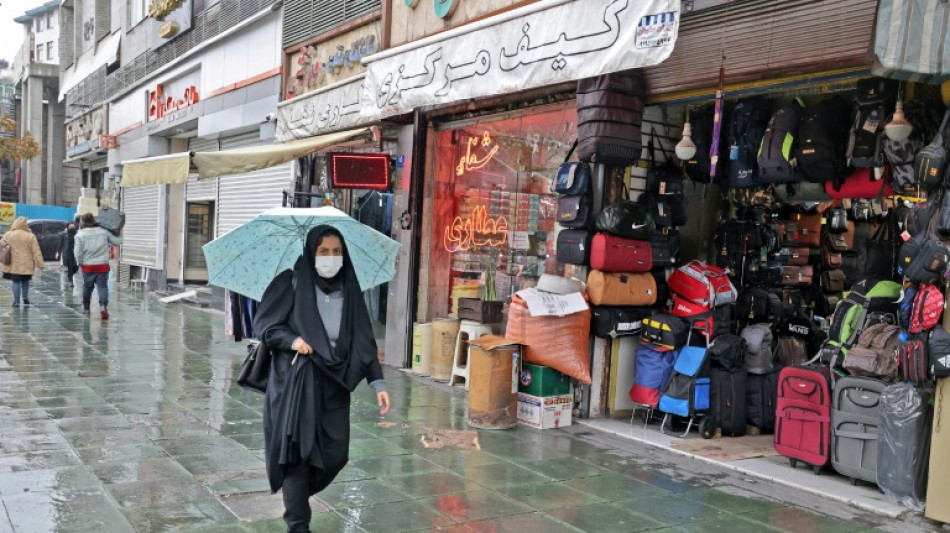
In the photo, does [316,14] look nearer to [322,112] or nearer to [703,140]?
[322,112]

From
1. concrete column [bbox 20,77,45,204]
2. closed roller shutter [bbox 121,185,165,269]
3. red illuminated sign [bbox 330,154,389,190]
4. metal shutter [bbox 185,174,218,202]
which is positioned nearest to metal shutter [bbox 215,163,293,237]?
metal shutter [bbox 185,174,218,202]

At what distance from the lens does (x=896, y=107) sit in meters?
5.64

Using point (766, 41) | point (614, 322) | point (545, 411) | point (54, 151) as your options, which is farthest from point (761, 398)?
point (54, 151)

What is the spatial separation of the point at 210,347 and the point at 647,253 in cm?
665

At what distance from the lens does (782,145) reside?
679 centimetres

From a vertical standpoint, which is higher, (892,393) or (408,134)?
(408,134)

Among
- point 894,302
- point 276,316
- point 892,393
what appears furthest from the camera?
point 894,302

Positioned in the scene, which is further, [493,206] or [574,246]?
[493,206]

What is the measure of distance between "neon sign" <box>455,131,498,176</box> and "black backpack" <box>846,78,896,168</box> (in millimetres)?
4260

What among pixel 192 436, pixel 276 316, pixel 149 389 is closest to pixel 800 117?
pixel 276 316

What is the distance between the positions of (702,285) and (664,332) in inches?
23.3

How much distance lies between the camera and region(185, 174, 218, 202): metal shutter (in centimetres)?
1808

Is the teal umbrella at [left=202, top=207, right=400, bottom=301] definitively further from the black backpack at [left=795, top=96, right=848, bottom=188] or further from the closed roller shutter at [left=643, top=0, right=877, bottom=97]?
the black backpack at [left=795, top=96, right=848, bottom=188]

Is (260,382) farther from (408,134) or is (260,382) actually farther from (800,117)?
(408,134)
